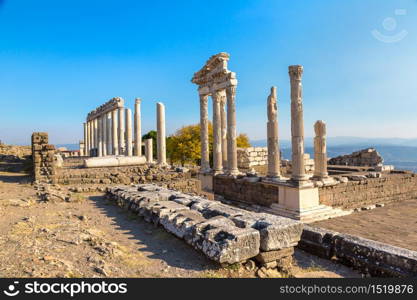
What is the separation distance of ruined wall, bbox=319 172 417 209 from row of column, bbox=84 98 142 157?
18.9 metres

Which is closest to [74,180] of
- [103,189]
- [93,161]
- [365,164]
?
[103,189]

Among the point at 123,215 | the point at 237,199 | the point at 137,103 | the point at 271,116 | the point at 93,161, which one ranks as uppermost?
the point at 137,103

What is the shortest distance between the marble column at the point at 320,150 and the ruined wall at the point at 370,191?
1020mm

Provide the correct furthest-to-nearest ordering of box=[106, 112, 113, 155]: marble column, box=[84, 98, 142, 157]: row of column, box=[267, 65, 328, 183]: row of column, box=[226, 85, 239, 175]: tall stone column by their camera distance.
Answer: box=[106, 112, 113, 155]: marble column < box=[84, 98, 142, 157]: row of column < box=[226, 85, 239, 175]: tall stone column < box=[267, 65, 328, 183]: row of column

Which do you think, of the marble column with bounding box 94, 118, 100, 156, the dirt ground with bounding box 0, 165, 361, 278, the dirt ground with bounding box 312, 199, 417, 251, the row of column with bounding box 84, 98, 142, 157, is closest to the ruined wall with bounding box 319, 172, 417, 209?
the dirt ground with bounding box 312, 199, 417, 251

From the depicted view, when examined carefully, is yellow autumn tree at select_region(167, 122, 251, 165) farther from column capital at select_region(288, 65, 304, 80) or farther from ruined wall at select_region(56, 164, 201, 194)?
column capital at select_region(288, 65, 304, 80)

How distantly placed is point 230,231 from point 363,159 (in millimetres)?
27920

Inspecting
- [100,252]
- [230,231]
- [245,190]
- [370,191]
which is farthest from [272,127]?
[100,252]

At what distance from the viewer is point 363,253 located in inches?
201

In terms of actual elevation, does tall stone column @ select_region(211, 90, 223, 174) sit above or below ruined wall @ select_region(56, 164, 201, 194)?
above

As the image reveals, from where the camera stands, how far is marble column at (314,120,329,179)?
1467 cm

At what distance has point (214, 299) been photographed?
10.9 feet

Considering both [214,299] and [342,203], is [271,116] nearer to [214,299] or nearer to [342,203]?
[342,203]

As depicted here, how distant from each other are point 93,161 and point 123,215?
9.55m
